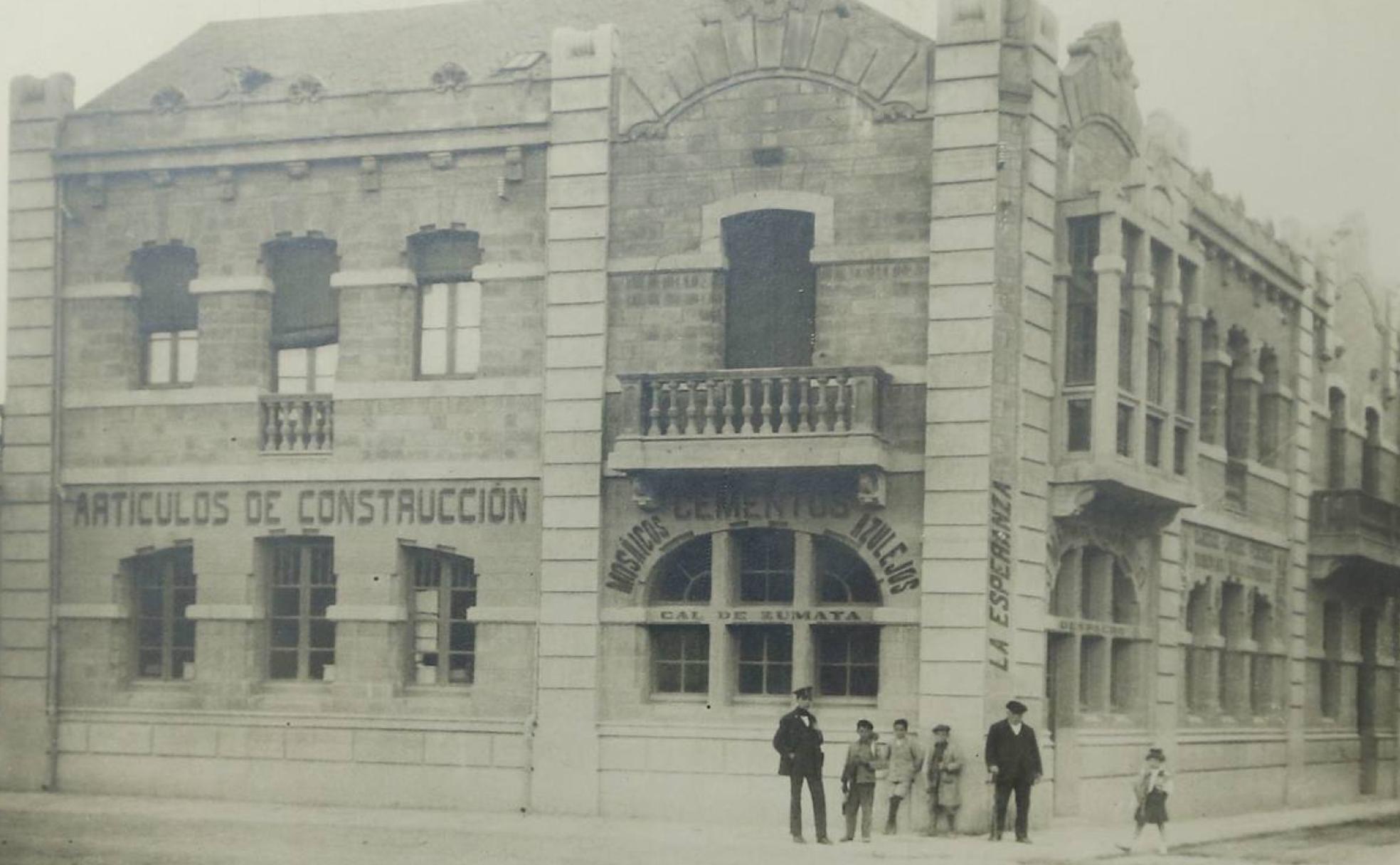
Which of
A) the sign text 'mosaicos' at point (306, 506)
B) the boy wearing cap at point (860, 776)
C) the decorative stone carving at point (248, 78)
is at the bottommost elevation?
the boy wearing cap at point (860, 776)

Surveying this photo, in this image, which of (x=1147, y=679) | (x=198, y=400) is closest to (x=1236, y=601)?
(x=1147, y=679)

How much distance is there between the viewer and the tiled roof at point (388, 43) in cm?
2656

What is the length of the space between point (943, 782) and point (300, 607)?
328 inches

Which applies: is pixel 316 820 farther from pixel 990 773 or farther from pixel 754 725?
pixel 990 773

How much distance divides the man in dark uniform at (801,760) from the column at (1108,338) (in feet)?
16.7

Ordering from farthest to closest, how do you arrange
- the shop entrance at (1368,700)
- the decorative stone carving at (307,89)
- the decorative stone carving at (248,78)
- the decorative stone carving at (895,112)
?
the shop entrance at (1368,700)
the decorative stone carving at (248,78)
the decorative stone carving at (307,89)
the decorative stone carving at (895,112)

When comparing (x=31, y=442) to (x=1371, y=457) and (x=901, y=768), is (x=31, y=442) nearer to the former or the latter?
(x=901, y=768)

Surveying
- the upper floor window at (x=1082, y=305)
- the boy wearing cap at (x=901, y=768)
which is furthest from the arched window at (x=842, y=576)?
the upper floor window at (x=1082, y=305)

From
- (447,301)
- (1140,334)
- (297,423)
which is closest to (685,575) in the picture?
(447,301)

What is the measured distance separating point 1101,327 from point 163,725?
12.2 meters

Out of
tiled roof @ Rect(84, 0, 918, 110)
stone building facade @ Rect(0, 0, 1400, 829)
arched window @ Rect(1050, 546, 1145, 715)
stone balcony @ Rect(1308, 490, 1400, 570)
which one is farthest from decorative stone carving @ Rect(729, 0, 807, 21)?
stone balcony @ Rect(1308, 490, 1400, 570)

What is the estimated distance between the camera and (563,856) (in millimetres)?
19594

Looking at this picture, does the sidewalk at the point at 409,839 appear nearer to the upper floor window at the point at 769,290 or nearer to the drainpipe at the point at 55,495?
the drainpipe at the point at 55,495

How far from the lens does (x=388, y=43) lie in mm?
27641
